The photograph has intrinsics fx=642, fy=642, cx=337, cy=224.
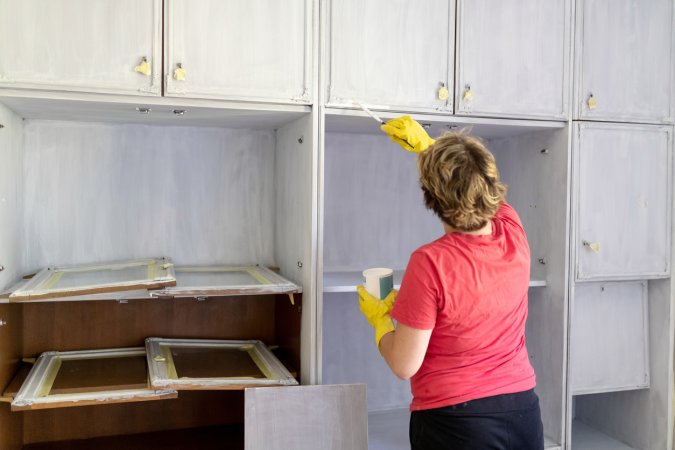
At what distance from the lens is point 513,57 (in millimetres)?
2188

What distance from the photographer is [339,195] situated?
8.47 ft

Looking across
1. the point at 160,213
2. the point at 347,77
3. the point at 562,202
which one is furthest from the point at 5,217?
the point at 562,202

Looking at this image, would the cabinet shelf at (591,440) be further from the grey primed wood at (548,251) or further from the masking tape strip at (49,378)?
the masking tape strip at (49,378)

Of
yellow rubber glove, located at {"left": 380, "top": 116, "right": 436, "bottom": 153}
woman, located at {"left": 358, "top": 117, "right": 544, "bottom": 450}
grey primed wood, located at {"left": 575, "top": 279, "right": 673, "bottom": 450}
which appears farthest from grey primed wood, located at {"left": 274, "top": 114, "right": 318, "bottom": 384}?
grey primed wood, located at {"left": 575, "top": 279, "right": 673, "bottom": 450}

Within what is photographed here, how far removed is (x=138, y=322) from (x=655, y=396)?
1.97 meters

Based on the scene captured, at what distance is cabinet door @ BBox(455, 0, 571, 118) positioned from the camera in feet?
7.00

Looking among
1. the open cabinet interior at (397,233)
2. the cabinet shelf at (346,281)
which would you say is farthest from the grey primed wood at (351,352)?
the cabinet shelf at (346,281)

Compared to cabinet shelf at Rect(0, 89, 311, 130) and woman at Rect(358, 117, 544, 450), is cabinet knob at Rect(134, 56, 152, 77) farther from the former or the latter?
woman at Rect(358, 117, 544, 450)

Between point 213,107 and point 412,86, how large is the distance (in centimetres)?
64

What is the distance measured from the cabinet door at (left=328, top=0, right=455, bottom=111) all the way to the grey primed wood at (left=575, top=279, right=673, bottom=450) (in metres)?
1.15

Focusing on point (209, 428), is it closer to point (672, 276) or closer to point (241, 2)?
point (241, 2)

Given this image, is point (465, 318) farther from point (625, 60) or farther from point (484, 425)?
point (625, 60)

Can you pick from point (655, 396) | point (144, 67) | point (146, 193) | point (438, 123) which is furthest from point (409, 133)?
point (655, 396)

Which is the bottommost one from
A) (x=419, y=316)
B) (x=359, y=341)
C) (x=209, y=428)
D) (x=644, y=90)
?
(x=209, y=428)
